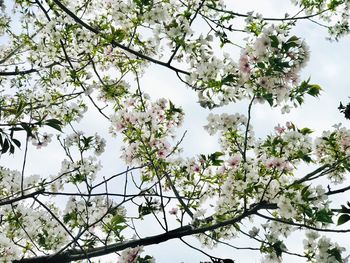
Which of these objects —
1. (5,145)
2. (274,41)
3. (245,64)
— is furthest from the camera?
(245,64)

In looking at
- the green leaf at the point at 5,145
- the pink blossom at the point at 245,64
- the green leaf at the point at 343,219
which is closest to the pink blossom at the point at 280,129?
the pink blossom at the point at 245,64

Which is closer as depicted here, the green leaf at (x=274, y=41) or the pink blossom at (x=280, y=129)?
the green leaf at (x=274, y=41)

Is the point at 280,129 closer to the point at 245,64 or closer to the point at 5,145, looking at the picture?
the point at 245,64

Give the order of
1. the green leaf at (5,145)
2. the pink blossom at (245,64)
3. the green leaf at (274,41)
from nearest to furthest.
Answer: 1. the green leaf at (5,145)
2. the green leaf at (274,41)
3. the pink blossom at (245,64)

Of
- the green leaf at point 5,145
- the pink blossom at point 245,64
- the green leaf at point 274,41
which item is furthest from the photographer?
the pink blossom at point 245,64

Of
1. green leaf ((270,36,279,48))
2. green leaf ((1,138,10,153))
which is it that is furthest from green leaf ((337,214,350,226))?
green leaf ((1,138,10,153))

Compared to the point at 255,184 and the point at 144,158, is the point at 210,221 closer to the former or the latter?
the point at 255,184

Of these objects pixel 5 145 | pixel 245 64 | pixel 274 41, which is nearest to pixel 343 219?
pixel 274 41

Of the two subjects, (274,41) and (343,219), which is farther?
(274,41)

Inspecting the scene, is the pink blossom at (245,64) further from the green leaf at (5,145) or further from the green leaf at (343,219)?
the green leaf at (5,145)

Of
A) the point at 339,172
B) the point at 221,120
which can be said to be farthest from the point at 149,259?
the point at 339,172

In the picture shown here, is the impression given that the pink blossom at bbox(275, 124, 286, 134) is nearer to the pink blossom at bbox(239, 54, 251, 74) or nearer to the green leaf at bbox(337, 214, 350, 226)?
the pink blossom at bbox(239, 54, 251, 74)

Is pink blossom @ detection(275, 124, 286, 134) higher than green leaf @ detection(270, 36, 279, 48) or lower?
lower

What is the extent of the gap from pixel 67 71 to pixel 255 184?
10.5 feet
